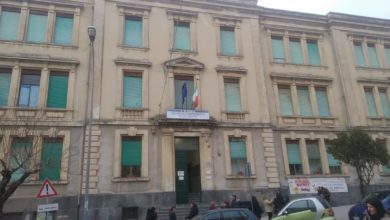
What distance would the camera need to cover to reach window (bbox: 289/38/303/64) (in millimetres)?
25844

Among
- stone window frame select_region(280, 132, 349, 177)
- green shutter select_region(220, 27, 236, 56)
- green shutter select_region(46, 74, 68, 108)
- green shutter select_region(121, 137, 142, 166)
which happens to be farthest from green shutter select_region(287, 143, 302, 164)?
green shutter select_region(46, 74, 68, 108)

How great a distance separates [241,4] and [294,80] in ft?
23.2

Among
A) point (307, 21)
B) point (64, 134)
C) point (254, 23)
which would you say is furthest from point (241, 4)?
point (64, 134)

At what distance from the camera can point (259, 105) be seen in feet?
75.0

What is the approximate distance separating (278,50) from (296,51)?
160 centimetres

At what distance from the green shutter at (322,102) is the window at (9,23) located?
2146cm

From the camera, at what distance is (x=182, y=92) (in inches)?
826

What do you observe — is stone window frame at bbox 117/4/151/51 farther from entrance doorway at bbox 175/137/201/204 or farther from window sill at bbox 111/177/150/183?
window sill at bbox 111/177/150/183

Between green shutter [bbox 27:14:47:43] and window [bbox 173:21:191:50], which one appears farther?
window [bbox 173:21:191:50]

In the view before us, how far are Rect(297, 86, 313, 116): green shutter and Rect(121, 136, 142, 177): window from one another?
12.3 metres

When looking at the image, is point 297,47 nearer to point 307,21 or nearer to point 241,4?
point 307,21

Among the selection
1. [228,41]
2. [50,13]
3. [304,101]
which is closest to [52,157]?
[50,13]

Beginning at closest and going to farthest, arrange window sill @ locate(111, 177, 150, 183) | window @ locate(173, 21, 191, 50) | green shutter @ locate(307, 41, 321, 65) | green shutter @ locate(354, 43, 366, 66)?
window sill @ locate(111, 177, 150, 183) < window @ locate(173, 21, 191, 50) < green shutter @ locate(307, 41, 321, 65) < green shutter @ locate(354, 43, 366, 66)

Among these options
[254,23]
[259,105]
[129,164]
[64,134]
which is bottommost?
[129,164]
